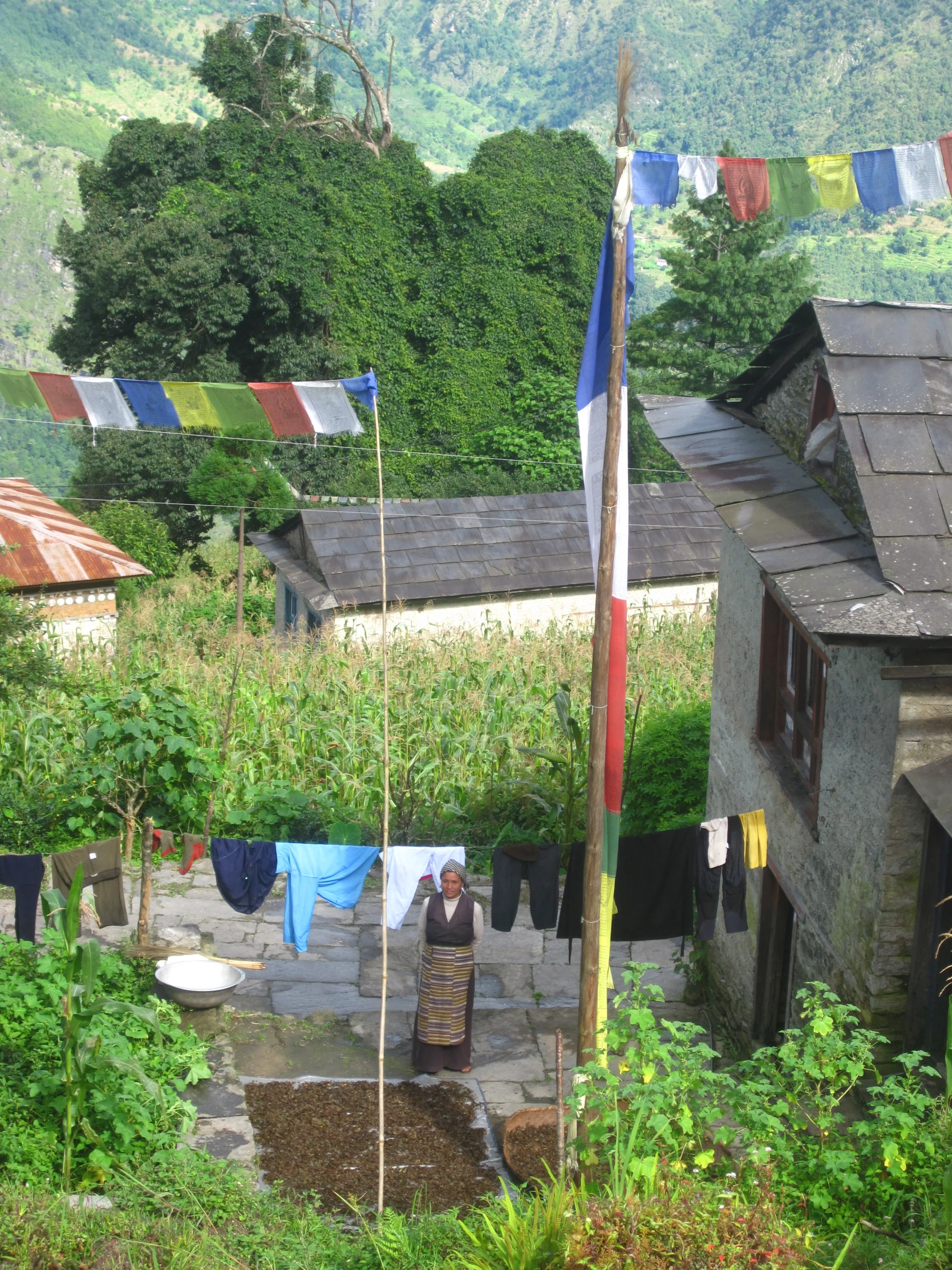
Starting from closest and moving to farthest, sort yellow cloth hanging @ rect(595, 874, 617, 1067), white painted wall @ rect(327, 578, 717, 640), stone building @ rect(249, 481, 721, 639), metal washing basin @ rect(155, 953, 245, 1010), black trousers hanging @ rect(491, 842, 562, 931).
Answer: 1. yellow cloth hanging @ rect(595, 874, 617, 1067)
2. black trousers hanging @ rect(491, 842, 562, 931)
3. metal washing basin @ rect(155, 953, 245, 1010)
4. white painted wall @ rect(327, 578, 717, 640)
5. stone building @ rect(249, 481, 721, 639)

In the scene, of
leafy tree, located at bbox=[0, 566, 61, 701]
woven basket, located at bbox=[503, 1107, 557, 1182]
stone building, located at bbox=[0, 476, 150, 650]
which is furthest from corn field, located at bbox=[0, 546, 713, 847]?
woven basket, located at bbox=[503, 1107, 557, 1182]

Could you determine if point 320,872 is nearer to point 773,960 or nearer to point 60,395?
point 773,960

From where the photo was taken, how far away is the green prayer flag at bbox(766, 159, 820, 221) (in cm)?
809

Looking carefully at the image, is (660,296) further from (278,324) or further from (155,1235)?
(155,1235)

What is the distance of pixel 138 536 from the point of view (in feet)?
84.4

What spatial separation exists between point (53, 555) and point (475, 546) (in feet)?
22.5

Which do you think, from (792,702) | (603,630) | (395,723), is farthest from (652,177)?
(395,723)

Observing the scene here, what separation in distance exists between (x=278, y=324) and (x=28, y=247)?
57114 mm

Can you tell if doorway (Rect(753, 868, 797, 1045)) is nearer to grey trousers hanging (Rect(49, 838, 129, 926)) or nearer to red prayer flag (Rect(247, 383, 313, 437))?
grey trousers hanging (Rect(49, 838, 129, 926))

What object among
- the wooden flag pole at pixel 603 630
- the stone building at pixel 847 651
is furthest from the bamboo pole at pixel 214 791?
the wooden flag pole at pixel 603 630

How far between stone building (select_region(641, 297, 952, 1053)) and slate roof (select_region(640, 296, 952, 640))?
1 centimetres

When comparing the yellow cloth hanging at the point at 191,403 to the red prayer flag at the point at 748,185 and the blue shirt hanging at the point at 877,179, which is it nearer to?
the red prayer flag at the point at 748,185

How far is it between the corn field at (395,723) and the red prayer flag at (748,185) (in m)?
4.88

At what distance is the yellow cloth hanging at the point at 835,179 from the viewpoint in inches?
318
